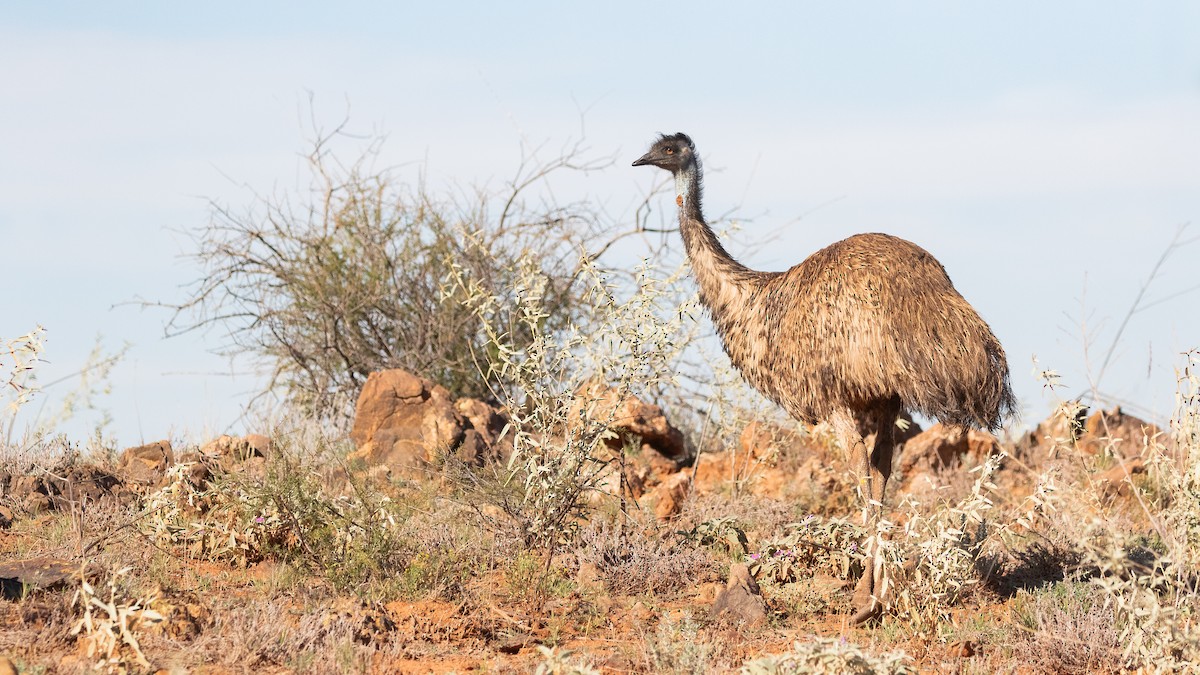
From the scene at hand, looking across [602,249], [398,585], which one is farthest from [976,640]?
[602,249]

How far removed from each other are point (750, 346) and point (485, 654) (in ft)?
8.75

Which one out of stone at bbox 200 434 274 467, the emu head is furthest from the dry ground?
the emu head

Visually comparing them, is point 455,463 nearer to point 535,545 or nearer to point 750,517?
point 535,545

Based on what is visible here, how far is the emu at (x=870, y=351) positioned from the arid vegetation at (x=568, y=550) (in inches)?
15.4

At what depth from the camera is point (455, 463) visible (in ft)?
26.6

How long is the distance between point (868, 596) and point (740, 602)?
75cm

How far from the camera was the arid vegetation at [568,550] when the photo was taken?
5602mm

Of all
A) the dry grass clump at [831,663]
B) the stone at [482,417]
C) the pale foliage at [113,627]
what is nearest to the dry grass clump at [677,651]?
the dry grass clump at [831,663]

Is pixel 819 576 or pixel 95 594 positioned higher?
pixel 95 594

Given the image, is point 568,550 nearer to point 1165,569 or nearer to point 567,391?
point 567,391

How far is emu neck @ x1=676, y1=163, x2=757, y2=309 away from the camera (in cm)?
805

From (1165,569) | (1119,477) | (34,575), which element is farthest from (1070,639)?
(34,575)

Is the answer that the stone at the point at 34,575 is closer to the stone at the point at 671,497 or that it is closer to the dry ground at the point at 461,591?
the dry ground at the point at 461,591

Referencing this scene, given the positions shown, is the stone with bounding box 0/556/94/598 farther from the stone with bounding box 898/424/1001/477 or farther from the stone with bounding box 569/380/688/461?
the stone with bounding box 898/424/1001/477
